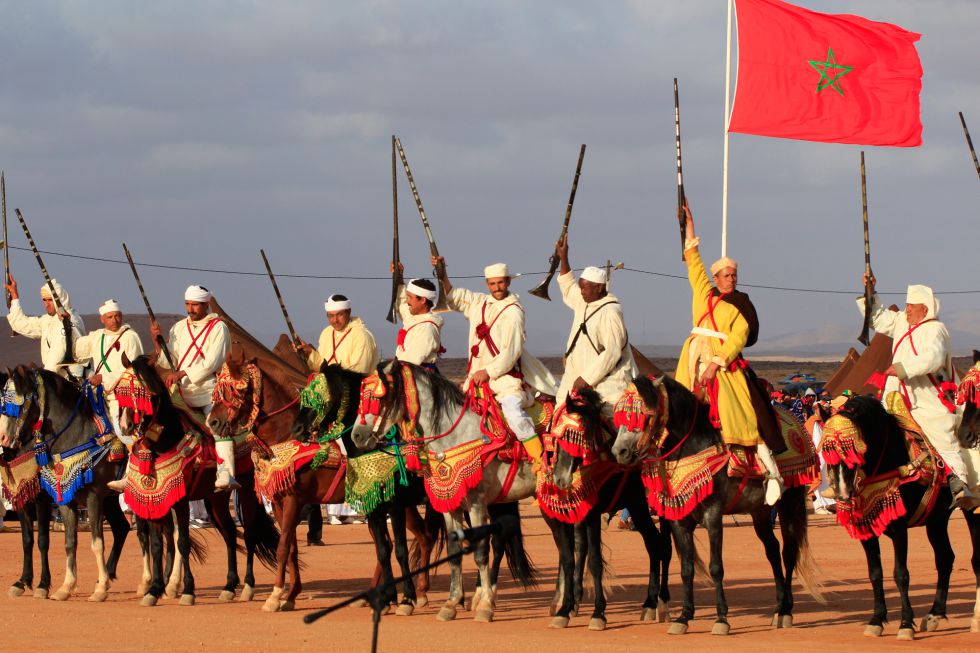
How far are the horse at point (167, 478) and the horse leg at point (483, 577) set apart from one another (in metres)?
2.82

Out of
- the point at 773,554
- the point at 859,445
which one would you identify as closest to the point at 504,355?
the point at 773,554

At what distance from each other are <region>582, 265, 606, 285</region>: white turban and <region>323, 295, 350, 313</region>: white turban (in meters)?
3.14

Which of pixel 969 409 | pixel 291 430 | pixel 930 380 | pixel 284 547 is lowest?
pixel 284 547

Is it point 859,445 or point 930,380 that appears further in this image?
point 930,380

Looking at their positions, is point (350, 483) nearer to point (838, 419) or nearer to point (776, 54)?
point (838, 419)

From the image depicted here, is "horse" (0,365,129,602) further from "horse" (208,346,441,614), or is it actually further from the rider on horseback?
the rider on horseback

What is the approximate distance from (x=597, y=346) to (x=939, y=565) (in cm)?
355

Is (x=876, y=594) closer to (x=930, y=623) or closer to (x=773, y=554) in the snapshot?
(x=930, y=623)

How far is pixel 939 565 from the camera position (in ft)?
42.7

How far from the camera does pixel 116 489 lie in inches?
608

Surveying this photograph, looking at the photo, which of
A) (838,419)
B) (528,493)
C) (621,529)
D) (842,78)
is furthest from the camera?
(621,529)

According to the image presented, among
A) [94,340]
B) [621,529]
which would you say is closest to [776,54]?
[94,340]

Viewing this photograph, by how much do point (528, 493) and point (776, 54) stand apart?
6.15 m

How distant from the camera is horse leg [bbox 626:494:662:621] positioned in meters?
13.6
